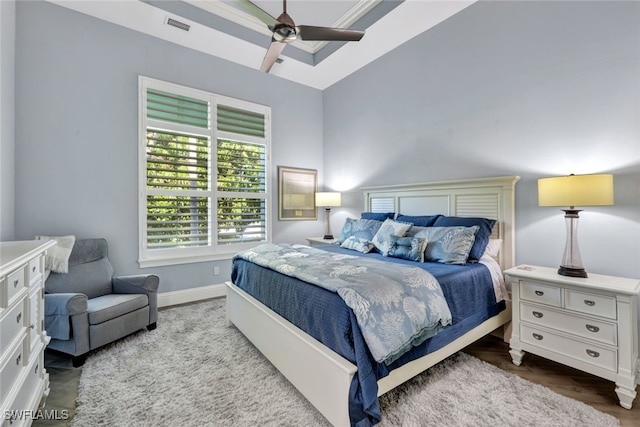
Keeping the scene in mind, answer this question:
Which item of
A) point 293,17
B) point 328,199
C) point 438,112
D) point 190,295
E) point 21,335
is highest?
point 293,17

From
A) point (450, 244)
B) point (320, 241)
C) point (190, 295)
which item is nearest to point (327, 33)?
point (450, 244)

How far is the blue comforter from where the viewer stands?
4.61 ft

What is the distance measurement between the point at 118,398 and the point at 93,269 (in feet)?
4.86

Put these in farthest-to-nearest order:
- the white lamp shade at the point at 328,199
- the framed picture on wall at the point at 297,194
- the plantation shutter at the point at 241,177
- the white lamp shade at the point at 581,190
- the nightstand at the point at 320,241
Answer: the framed picture on wall at the point at 297,194, the white lamp shade at the point at 328,199, the nightstand at the point at 320,241, the plantation shutter at the point at 241,177, the white lamp shade at the point at 581,190

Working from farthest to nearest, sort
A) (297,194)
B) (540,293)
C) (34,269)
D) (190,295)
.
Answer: (297,194), (190,295), (540,293), (34,269)

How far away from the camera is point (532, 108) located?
254 centimetres

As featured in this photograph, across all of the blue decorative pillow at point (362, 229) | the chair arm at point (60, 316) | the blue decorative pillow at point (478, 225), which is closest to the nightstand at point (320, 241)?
the blue decorative pillow at point (362, 229)

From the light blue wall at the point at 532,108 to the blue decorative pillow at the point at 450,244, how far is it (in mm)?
622

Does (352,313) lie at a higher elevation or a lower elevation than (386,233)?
lower

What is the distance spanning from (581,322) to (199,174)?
13.4ft

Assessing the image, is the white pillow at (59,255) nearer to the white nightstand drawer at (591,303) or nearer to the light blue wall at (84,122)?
the light blue wall at (84,122)

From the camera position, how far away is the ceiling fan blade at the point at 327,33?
2.39 metres

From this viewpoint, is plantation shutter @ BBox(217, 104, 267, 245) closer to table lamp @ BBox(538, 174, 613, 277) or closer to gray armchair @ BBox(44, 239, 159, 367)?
gray armchair @ BBox(44, 239, 159, 367)

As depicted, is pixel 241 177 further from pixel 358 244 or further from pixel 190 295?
pixel 358 244
